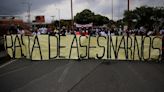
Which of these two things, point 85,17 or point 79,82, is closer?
point 79,82

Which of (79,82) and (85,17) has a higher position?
(85,17)

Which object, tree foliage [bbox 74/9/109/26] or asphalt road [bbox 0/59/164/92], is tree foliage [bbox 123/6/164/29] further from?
asphalt road [bbox 0/59/164/92]

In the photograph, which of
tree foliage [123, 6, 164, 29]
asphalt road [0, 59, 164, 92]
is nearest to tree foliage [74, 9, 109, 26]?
tree foliage [123, 6, 164, 29]

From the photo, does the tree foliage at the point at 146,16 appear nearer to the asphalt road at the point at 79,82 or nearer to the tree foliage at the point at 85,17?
the tree foliage at the point at 85,17

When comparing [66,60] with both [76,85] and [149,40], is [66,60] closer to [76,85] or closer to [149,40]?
[149,40]

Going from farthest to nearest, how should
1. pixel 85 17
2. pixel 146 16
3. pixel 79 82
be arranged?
pixel 85 17 → pixel 146 16 → pixel 79 82

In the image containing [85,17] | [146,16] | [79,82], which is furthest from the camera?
[85,17]

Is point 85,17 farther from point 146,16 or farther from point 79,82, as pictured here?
point 79,82

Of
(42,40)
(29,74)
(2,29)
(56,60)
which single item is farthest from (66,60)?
(2,29)

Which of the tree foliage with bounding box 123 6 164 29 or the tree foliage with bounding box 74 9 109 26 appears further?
the tree foliage with bounding box 74 9 109 26

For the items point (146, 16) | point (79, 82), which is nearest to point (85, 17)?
point (146, 16)

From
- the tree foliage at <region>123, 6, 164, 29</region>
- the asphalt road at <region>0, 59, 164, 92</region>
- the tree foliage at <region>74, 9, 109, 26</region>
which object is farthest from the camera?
the tree foliage at <region>74, 9, 109, 26</region>

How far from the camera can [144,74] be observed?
42.4ft

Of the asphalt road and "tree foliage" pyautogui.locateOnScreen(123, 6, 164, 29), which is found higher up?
"tree foliage" pyautogui.locateOnScreen(123, 6, 164, 29)
